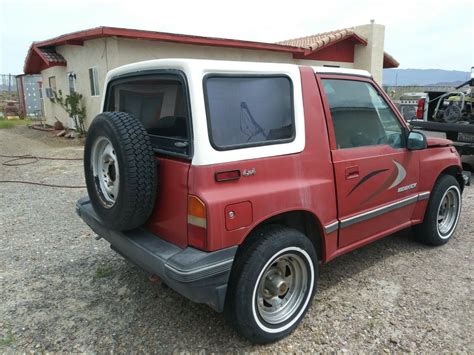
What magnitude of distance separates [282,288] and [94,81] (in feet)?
39.0

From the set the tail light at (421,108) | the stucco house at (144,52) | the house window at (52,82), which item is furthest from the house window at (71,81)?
the tail light at (421,108)

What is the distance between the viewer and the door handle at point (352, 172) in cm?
300

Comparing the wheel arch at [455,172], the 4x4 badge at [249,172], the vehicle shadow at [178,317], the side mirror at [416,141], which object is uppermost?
the side mirror at [416,141]

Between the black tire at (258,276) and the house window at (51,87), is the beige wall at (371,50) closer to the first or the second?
the house window at (51,87)

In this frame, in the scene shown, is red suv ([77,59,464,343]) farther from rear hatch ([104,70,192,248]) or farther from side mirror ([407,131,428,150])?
side mirror ([407,131,428,150])

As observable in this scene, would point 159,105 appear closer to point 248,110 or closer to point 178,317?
point 248,110

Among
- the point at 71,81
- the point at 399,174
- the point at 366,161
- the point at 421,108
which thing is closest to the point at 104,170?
the point at 366,161

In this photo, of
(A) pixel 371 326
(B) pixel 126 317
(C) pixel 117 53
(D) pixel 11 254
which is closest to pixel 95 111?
(C) pixel 117 53

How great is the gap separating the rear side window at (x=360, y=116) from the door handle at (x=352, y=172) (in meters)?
0.17

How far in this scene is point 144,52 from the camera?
11.6 meters

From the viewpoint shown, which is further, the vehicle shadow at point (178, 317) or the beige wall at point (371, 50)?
the beige wall at point (371, 50)

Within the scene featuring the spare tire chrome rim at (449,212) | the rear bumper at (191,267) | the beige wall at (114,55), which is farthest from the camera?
the beige wall at (114,55)

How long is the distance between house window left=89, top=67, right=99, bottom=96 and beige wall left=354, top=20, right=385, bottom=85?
35.1ft

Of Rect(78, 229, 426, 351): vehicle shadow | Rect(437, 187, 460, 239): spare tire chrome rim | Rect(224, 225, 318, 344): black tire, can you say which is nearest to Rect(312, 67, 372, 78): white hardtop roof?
Rect(224, 225, 318, 344): black tire
